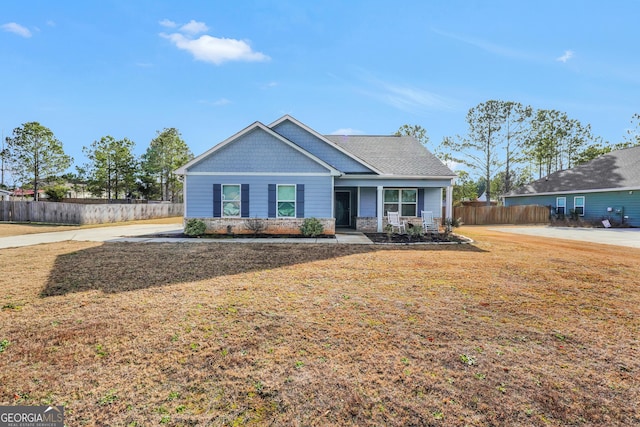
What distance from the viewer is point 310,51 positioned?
15773 millimetres

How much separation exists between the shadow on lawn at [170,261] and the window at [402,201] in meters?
5.09

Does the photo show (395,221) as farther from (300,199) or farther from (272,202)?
(272,202)

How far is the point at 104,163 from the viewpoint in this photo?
3919cm

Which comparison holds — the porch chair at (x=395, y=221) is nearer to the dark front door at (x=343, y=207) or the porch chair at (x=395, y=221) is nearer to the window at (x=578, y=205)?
the dark front door at (x=343, y=207)

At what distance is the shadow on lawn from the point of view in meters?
6.07

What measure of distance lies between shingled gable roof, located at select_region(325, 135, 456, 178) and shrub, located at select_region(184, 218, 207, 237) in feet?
28.8

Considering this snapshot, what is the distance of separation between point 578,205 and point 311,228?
24270 millimetres

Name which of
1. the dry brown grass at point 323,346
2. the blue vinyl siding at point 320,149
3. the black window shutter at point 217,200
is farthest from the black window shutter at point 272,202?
the dry brown grass at point 323,346

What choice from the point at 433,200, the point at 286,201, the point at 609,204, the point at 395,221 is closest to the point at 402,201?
the point at 433,200

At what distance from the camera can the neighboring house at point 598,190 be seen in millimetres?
21734

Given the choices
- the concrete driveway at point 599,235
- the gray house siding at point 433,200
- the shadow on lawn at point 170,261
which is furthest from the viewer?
the gray house siding at point 433,200

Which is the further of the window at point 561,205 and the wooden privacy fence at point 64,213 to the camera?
the window at point 561,205

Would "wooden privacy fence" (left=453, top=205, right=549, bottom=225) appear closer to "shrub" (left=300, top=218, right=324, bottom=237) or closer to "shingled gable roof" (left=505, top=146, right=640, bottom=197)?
"shingled gable roof" (left=505, top=146, right=640, bottom=197)

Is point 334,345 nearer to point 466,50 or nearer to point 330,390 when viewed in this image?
point 330,390
